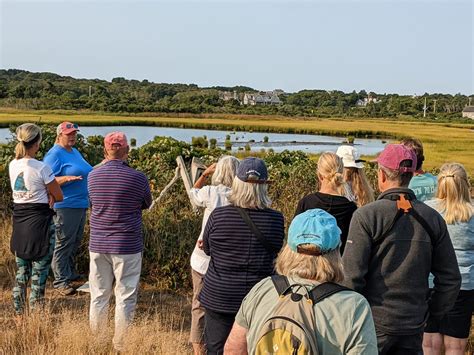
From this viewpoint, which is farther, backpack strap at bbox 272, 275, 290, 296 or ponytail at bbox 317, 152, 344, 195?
ponytail at bbox 317, 152, 344, 195

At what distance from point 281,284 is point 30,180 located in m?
3.44

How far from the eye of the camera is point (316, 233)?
7.86 ft

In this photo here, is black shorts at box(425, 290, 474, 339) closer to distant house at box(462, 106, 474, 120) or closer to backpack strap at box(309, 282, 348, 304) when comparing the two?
backpack strap at box(309, 282, 348, 304)

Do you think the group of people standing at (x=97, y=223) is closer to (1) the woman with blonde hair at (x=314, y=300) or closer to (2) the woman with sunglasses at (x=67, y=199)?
(2) the woman with sunglasses at (x=67, y=199)

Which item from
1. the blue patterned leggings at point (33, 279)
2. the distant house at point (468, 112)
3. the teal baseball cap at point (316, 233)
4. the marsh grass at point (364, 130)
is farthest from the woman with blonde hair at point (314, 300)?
the distant house at point (468, 112)

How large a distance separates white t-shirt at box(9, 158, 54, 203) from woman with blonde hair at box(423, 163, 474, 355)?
123 inches

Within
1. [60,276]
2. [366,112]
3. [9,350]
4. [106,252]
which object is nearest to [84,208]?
[60,276]

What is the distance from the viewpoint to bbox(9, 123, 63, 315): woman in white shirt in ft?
17.2

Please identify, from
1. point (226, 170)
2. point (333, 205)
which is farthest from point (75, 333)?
point (333, 205)

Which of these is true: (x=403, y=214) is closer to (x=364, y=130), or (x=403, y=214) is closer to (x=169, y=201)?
(x=169, y=201)

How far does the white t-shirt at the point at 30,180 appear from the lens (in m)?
5.24

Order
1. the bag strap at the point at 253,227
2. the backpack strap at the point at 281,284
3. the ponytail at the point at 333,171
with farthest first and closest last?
the ponytail at the point at 333,171
the bag strap at the point at 253,227
the backpack strap at the point at 281,284

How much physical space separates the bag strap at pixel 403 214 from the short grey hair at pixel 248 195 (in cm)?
79

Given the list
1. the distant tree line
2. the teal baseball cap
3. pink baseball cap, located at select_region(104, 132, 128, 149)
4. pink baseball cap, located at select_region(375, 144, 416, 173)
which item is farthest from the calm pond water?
the teal baseball cap
